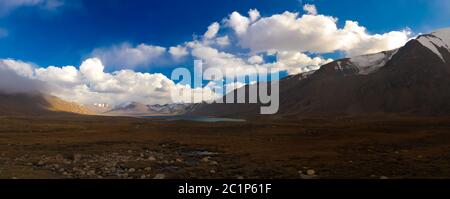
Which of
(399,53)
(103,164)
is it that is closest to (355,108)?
(399,53)

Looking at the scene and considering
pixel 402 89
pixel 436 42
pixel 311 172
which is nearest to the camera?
pixel 311 172

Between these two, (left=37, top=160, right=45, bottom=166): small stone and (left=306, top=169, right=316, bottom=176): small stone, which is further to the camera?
(left=37, top=160, right=45, bottom=166): small stone

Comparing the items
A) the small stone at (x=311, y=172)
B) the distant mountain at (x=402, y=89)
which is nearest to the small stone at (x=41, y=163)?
the small stone at (x=311, y=172)

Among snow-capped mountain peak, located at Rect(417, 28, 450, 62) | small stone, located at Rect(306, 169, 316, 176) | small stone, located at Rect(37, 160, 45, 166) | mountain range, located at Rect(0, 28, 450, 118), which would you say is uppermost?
snow-capped mountain peak, located at Rect(417, 28, 450, 62)

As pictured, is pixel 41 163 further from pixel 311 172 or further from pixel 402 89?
pixel 402 89

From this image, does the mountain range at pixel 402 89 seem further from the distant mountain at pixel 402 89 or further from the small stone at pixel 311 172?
the small stone at pixel 311 172

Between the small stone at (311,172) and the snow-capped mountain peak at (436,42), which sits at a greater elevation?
the snow-capped mountain peak at (436,42)

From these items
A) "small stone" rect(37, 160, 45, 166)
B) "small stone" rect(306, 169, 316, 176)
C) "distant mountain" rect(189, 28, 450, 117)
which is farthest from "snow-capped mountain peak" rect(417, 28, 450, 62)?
"small stone" rect(37, 160, 45, 166)

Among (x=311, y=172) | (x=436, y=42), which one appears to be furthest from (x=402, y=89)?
(x=311, y=172)

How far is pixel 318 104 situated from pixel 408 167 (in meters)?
168

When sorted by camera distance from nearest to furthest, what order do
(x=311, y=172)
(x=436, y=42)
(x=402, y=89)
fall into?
1. (x=311, y=172)
2. (x=402, y=89)
3. (x=436, y=42)

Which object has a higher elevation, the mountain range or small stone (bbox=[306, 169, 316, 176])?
the mountain range

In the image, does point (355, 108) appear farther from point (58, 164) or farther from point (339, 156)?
point (58, 164)

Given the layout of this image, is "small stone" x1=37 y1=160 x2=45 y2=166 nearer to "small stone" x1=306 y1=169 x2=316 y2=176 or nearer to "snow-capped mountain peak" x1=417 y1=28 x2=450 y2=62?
"small stone" x1=306 y1=169 x2=316 y2=176
